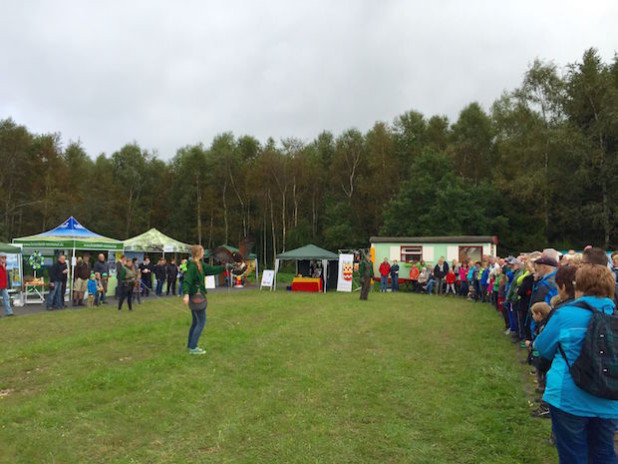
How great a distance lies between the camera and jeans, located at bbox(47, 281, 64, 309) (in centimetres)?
1467

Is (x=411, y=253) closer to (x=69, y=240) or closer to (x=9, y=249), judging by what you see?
(x=69, y=240)

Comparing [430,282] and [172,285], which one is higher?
[430,282]

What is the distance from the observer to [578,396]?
257 cm

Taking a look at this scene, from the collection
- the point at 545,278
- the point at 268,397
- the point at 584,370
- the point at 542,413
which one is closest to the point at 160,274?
the point at 268,397

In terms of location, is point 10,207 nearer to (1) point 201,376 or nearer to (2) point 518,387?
(1) point 201,376

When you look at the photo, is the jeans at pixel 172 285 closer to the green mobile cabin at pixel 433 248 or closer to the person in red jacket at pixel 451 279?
the green mobile cabin at pixel 433 248

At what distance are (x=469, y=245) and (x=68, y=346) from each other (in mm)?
→ 17842

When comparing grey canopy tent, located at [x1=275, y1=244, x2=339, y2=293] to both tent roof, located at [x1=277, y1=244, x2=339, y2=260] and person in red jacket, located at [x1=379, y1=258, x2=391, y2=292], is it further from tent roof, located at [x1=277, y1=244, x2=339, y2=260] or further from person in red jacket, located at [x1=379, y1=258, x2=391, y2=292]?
person in red jacket, located at [x1=379, y1=258, x2=391, y2=292]

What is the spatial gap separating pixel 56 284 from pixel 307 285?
35.9 ft

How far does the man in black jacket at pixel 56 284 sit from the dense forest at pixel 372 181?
22.4m

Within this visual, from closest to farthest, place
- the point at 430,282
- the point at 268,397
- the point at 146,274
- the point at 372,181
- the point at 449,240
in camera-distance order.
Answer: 1. the point at 268,397
2. the point at 146,274
3. the point at 430,282
4. the point at 449,240
5. the point at 372,181

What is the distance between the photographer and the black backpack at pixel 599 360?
7.97ft

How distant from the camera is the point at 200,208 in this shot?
40.7 metres

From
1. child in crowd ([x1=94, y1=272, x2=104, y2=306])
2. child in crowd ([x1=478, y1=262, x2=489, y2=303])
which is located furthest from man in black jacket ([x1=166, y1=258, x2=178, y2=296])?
child in crowd ([x1=478, y1=262, x2=489, y2=303])
